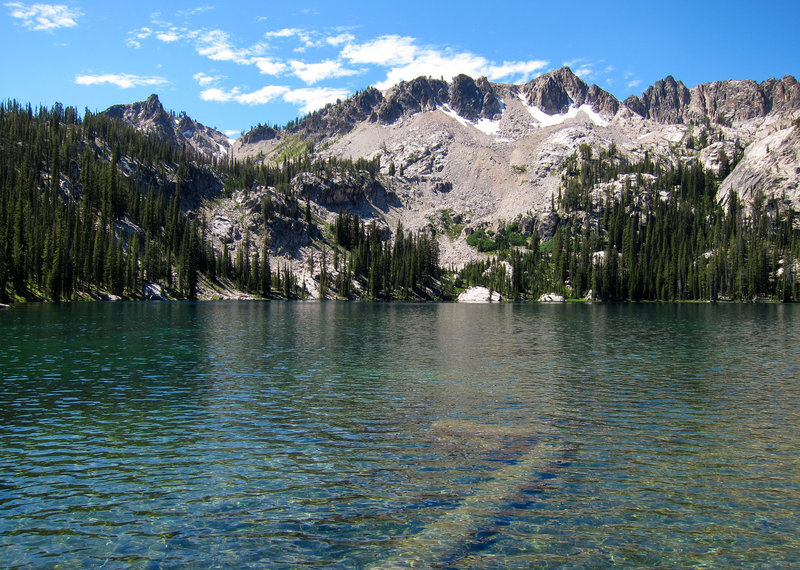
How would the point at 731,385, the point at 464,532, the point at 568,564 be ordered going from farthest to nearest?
the point at 731,385, the point at 464,532, the point at 568,564

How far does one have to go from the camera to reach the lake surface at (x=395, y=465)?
12.7 m

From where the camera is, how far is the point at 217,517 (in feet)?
47.0

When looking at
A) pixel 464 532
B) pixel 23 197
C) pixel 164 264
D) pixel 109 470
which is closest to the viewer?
pixel 464 532

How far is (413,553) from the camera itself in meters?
12.4

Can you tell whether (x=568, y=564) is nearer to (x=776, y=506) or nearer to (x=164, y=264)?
(x=776, y=506)

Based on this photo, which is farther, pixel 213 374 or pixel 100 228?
pixel 100 228

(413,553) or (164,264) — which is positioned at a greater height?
(164,264)

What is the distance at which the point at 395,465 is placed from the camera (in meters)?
18.7

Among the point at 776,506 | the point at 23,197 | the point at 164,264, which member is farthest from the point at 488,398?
the point at 23,197

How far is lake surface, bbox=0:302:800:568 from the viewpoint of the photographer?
41.8ft

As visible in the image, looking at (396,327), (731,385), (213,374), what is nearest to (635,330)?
(396,327)

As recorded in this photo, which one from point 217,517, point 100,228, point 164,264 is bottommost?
point 217,517

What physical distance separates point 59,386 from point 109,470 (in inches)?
736

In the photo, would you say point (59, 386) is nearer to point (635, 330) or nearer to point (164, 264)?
point (635, 330)
